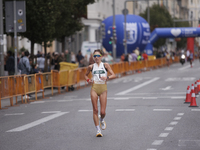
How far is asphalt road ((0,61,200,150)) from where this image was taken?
9.05 metres

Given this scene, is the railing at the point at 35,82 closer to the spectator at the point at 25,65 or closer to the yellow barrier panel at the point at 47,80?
the yellow barrier panel at the point at 47,80

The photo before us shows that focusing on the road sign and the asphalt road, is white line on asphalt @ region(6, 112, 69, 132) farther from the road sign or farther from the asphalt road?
the road sign

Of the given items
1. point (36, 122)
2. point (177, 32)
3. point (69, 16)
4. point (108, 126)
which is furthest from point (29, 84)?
point (177, 32)

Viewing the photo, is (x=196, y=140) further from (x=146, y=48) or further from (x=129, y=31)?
(x=146, y=48)

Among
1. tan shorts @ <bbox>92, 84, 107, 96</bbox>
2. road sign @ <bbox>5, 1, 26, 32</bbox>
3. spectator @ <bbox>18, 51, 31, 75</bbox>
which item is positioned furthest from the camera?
road sign @ <bbox>5, 1, 26, 32</bbox>

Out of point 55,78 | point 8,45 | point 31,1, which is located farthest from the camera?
point 8,45

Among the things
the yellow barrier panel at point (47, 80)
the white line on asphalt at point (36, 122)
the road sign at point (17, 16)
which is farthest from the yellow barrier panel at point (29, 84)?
the white line on asphalt at point (36, 122)

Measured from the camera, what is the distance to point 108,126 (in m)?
11.5

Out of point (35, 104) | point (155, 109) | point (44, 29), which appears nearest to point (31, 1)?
point (44, 29)

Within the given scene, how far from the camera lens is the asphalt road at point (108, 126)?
905cm

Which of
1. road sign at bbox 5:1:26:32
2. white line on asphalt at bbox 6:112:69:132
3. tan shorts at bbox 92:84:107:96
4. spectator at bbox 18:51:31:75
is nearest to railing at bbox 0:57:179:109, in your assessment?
spectator at bbox 18:51:31:75

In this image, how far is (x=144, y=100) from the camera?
18125 millimetres

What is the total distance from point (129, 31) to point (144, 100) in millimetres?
34425

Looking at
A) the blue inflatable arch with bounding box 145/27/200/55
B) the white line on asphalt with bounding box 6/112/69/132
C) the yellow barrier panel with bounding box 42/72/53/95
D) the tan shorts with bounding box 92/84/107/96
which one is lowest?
the white line on asphalt with bounding box 6/112/69/132
